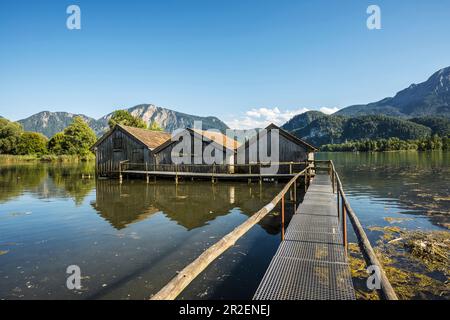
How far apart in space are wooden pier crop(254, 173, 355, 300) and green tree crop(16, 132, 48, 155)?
8790 centimetres

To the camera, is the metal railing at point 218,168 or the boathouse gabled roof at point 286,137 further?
the metal railing at point 218,168

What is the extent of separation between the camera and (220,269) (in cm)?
733

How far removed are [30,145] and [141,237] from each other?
3469 inches

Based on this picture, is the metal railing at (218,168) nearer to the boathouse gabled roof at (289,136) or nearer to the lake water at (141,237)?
the boathouse gabled roof at (289,136)

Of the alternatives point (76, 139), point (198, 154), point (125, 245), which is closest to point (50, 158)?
point (76, 139)

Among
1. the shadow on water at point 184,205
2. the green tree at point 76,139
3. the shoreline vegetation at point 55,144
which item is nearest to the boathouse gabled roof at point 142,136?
the shadow on water at point 184,205

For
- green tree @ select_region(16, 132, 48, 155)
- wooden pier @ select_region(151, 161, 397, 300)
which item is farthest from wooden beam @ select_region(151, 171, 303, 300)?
green tree @ select_region(16, 132, 48, 155)

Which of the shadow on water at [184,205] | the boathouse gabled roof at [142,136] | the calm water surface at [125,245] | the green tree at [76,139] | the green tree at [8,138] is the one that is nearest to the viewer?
the calm water surface at [125,245]

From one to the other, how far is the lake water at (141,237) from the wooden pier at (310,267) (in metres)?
1.26

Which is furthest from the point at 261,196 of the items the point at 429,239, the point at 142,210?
the point at 429,239

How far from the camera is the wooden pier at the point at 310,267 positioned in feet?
14.3

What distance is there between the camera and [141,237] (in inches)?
395
